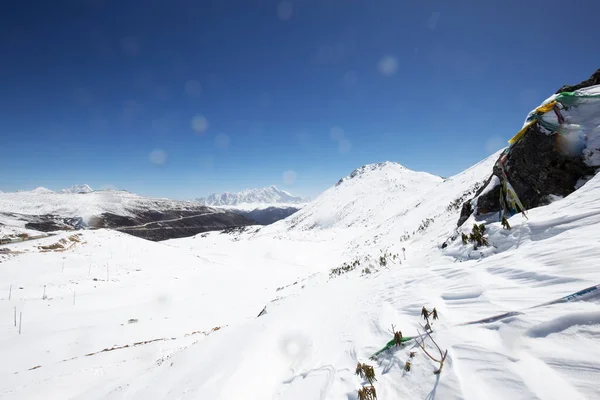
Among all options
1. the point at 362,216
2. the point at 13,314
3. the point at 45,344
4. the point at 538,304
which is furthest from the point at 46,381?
the point at 362,216

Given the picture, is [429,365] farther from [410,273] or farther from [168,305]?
[168,305]

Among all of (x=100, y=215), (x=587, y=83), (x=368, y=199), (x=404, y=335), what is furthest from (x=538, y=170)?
(x=100, y=215)

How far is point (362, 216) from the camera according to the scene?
254 ft

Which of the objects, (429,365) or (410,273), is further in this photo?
(410,273)

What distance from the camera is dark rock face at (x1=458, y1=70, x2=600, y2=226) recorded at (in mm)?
6398

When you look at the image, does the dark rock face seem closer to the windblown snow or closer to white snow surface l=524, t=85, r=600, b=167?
white snow surface l=524, t=85, r=600, b=167

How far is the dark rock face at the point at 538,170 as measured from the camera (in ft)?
21.0

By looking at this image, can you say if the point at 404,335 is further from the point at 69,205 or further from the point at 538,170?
the point at 69,205

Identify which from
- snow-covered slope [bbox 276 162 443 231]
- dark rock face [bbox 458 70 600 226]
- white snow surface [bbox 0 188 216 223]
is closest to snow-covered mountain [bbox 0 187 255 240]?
white snow surface [bbox 0 188 216 223]

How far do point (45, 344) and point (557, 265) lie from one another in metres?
21.7

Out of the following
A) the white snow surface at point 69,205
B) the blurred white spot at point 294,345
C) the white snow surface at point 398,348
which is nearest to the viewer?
the white snow surface at point 398,348

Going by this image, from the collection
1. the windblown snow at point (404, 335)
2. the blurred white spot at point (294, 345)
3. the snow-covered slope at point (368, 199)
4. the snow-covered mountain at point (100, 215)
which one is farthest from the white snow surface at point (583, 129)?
the snow-covered mountain at point (100, 215)

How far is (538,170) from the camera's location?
7.02m

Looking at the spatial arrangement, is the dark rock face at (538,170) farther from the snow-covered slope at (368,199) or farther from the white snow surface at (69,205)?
the white snow surface at (69,205)
